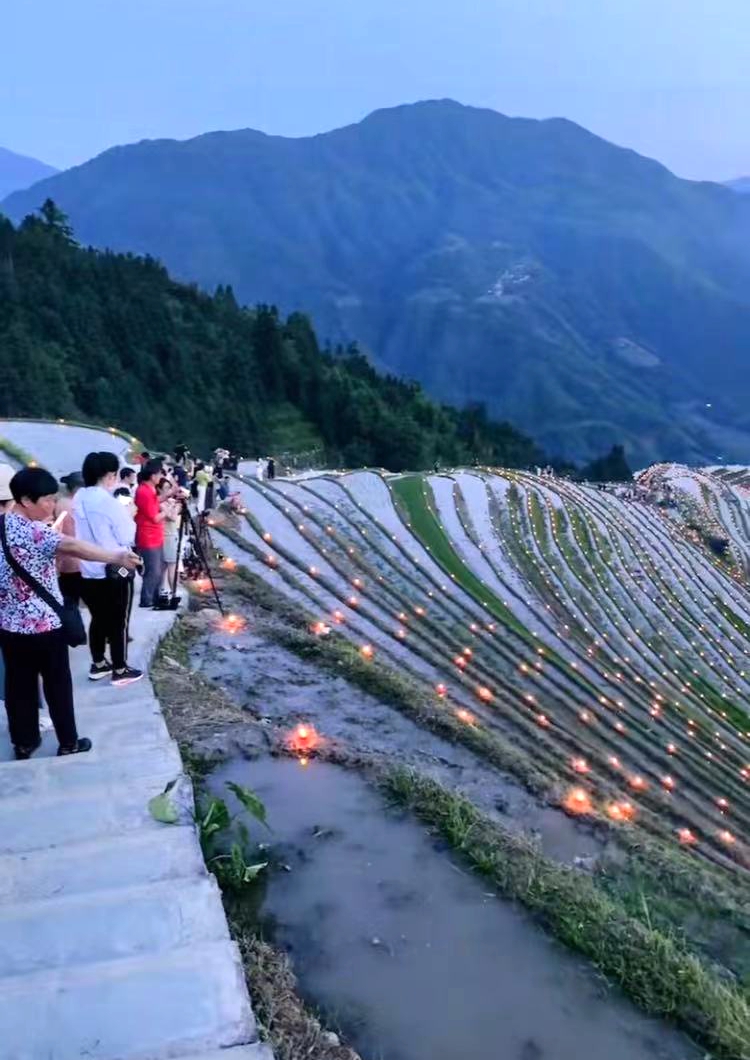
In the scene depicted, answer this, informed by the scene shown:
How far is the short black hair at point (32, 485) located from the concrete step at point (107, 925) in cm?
238

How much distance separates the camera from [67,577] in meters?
6.64

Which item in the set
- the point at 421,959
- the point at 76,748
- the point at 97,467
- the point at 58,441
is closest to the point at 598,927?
the point at 421,959

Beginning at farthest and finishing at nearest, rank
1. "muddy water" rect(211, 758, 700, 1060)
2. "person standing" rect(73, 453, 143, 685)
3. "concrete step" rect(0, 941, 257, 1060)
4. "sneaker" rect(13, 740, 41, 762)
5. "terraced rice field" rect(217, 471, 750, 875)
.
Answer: "terraced rice field" rect(217, 471, 750, 875)
"person standing" rect(73, 453, 143, 685)
"sneaker" rect(13, 740, 41, 762)
"muddy water" rect(211, 758, 700, 1060)
"concrete step" rect(0, 941, 257, 1060)

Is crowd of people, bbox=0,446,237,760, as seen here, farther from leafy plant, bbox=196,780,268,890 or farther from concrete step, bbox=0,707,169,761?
leafy plant, bbox=196,780,268,890

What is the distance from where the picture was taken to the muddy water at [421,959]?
14.0ft

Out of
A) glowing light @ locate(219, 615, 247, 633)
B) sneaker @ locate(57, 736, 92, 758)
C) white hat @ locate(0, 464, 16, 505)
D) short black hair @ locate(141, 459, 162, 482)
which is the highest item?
white hat @ locate(0, 464, 16, 505)

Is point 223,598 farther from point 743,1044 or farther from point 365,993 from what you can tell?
point 743,1044

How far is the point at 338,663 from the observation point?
962 cm

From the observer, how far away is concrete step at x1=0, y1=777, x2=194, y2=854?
497 cm

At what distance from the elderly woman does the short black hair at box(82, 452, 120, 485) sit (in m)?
1.27

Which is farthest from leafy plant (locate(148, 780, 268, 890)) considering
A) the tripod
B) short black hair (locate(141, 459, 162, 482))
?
the tripod

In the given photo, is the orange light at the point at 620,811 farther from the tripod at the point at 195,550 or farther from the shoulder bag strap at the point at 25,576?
the shoulder bag strap at the point at 25,576

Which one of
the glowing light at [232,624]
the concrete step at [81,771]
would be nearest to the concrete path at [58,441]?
the glowing light at [232,624]

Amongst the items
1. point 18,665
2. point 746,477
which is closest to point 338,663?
point 18,665
